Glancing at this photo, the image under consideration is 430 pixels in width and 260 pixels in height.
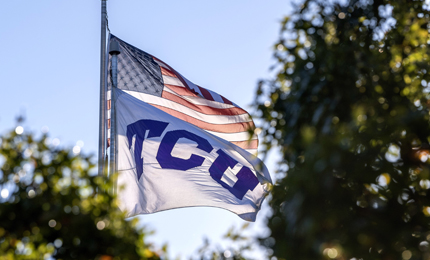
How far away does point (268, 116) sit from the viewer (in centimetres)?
446

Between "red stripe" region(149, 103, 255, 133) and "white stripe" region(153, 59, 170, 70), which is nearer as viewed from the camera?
"red stripe" region(149, 103, 255, 133)

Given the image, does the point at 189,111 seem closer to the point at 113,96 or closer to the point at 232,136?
the point at 232,136

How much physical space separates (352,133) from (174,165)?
621 centimetres

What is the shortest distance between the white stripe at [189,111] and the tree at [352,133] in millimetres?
4931

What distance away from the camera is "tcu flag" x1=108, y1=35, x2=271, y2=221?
8674mm

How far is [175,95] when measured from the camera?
984 cm

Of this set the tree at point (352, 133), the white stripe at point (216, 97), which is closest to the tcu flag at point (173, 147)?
the white stripe at point (216, 97)

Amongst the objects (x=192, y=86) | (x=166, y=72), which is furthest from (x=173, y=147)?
(x=192, y=86)

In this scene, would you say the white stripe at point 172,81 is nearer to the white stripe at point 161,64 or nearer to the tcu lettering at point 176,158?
the white stripe at point 161,64

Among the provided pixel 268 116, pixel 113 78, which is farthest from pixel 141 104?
pixel 268 116

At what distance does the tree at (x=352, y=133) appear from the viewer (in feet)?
9.65

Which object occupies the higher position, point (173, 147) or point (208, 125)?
point (208, 125)

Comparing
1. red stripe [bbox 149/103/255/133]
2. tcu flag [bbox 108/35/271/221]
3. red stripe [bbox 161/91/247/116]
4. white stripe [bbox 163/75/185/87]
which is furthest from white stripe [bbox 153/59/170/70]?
red stripe [bbox 149/103/255/133]

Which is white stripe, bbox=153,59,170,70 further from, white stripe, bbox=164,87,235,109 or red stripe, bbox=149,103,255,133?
red stripe, bbox=149,103,255,133
